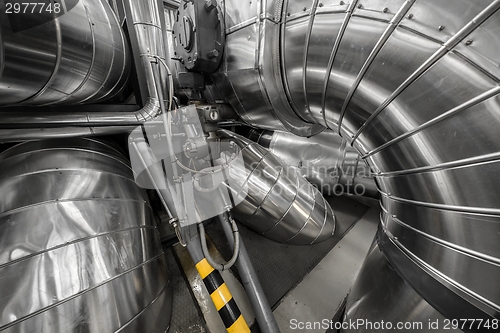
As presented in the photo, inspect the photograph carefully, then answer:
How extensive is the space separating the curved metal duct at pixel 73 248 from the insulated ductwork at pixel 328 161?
50.0 inches

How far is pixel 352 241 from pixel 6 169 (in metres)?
2.30

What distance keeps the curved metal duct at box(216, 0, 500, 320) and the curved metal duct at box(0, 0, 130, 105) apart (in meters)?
0.63

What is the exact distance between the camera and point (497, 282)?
14.9 inches

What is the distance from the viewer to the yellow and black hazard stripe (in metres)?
0.99

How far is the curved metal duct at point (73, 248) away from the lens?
595mm

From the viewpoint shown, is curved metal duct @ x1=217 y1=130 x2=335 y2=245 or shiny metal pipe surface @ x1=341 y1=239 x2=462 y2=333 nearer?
shiny metal pipe surface @ x1=341 y1=239 x2=462 y2=333

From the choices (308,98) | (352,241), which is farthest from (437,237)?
(352,241)

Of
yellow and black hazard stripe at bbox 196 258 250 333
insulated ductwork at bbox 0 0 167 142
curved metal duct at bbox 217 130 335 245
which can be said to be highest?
insulated ductwork at bbox 0 0 167 142

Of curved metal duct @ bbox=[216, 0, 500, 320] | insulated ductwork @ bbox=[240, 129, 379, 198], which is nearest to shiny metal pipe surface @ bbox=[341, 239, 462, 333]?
curved metal duct @ bbox=[216, 0, 500, 320]

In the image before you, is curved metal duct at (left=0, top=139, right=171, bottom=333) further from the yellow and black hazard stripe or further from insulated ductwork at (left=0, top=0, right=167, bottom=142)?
the yellow and black hazard stripe

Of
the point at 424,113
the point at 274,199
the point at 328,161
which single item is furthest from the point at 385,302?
the point at 328,161

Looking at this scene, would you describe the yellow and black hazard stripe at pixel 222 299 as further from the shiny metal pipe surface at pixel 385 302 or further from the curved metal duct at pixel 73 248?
the shiny metal pipe surface at pixel 385 302

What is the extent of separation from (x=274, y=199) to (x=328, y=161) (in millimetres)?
800

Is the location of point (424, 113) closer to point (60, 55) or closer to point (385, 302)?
point (385, 302)
